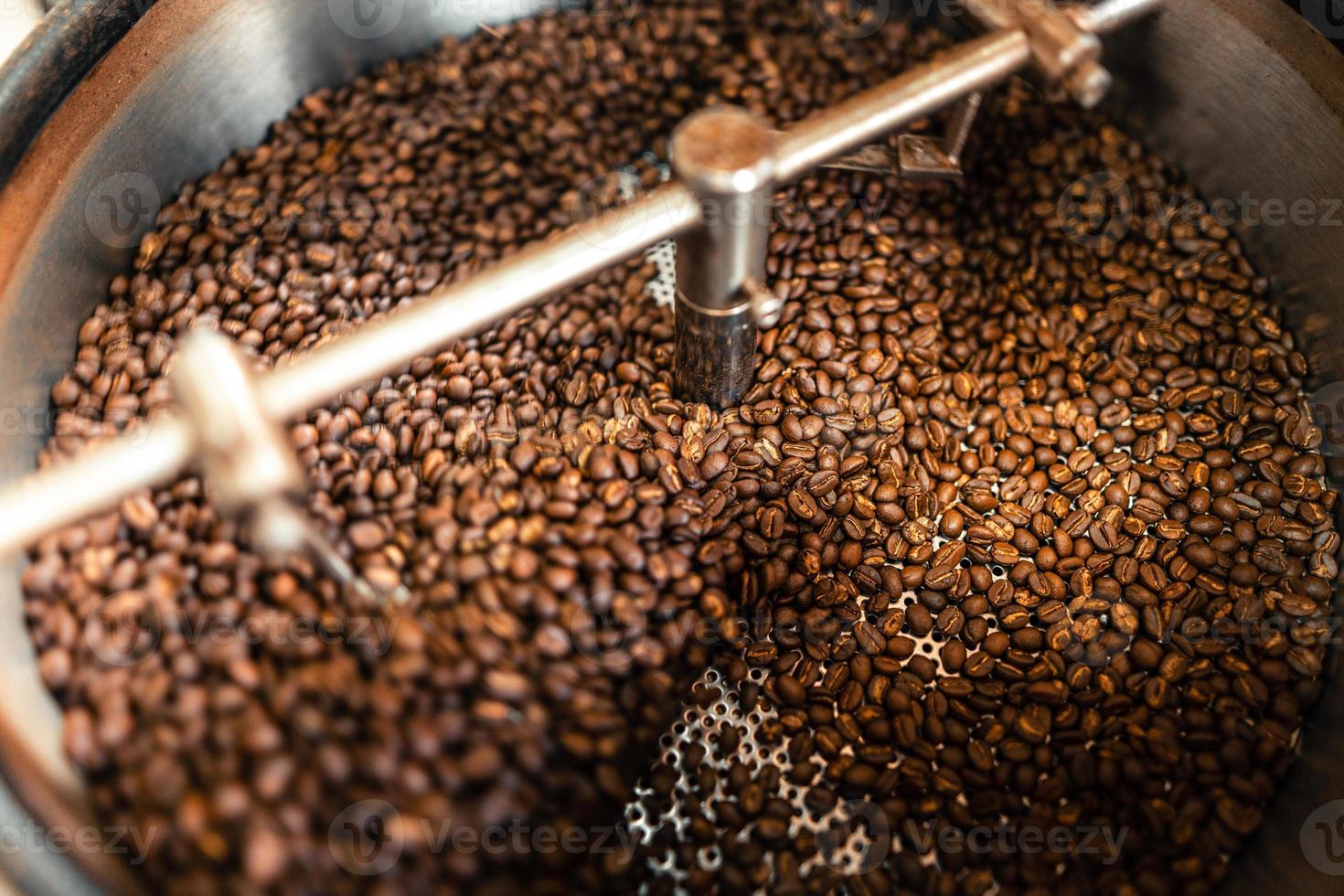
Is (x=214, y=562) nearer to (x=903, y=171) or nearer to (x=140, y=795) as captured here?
(x=140, y=795)

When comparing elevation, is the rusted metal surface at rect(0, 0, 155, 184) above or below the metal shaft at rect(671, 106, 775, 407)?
above

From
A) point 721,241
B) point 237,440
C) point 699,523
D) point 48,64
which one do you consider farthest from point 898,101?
point 48,64

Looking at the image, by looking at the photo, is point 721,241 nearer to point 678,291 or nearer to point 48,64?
point 678,291

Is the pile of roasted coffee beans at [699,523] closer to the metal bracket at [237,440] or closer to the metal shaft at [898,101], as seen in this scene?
the metal bracket at [237,440]

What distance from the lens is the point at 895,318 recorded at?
1.28 metres

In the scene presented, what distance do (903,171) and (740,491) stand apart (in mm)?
542

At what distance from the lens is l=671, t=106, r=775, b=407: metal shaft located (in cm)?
91

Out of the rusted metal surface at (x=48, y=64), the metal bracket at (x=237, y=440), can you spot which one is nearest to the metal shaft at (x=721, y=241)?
the metal bracket at (x=237, y=440)

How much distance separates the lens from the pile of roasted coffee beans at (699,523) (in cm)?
87

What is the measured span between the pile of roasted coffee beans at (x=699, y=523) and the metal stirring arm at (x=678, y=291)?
13cm

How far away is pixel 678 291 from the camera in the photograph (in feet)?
3.54

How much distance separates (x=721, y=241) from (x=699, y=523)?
327 millimetres

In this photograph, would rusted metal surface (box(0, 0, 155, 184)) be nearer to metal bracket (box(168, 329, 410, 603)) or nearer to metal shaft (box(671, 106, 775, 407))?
metal bracket (box(168, 329, 410, 603))

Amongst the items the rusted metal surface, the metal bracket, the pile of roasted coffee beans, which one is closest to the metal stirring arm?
the metal bracket
